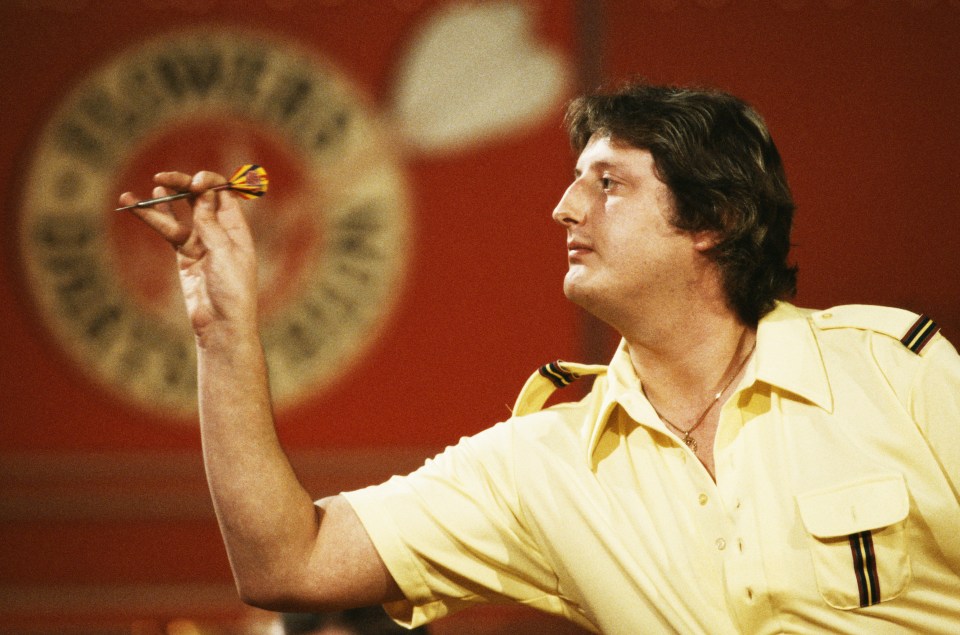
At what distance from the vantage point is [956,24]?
371 cm

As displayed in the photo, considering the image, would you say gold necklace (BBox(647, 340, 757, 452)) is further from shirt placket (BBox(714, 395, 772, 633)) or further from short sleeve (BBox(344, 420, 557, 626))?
short sleeve (BBox(344, 420, 557, 626))

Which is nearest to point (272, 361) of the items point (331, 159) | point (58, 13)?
point (331, 159)

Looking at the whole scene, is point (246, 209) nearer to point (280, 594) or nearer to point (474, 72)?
point (474, 72)

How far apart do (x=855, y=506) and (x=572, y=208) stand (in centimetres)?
66

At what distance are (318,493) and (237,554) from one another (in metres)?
2.30

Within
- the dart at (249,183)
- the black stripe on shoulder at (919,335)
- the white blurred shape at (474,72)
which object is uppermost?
the white blurred shape at (474,72)

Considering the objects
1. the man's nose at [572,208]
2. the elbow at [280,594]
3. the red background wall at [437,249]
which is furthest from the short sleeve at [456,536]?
the red background wall at [437,249]

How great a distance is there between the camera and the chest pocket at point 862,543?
1420mm

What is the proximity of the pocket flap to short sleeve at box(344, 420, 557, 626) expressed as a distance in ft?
1.45

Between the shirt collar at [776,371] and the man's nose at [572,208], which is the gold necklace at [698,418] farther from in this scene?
the man's nose at [572,208]

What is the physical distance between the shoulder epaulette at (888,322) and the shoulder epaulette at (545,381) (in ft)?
1.26

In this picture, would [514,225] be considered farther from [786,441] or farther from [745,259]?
[786,441]

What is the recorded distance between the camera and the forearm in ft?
4.79

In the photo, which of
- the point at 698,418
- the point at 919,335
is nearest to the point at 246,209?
Result: the point at 698,418
